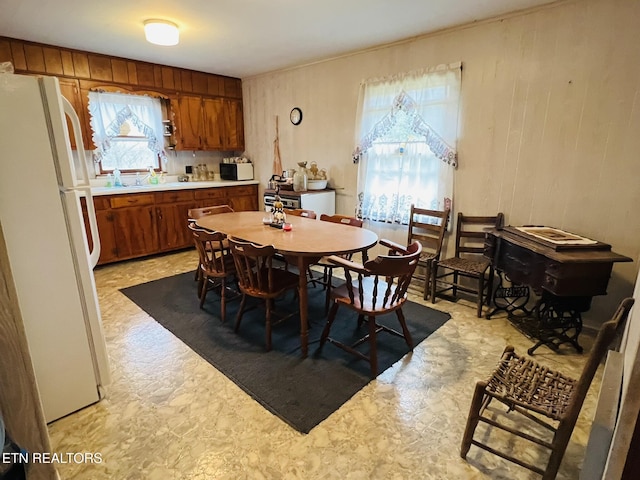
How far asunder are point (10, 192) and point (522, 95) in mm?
3580

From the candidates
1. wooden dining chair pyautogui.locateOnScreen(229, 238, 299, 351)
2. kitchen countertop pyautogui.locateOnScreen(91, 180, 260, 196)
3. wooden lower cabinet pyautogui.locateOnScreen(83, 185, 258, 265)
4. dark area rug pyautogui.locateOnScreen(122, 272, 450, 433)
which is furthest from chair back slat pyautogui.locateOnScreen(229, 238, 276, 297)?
wooden lower cabinet pyautogui.locateOnScreen(83, 185, 258, 265)

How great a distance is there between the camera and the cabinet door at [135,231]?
4266 mm

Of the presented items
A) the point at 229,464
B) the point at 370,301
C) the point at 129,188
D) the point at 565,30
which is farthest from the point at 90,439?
the point at 565,30

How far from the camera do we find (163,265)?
14.4 feet

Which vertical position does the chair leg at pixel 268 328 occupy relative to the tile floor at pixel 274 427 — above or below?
A: above

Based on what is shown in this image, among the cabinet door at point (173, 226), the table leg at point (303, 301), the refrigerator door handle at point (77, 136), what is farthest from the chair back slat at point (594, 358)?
the cabinet door at point (173, 226)

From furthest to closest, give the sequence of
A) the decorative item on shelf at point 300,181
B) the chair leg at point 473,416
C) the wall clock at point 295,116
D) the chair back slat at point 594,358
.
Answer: the wall clock at point 295,116, the decorative item on shelf at point 300,181, the chair leg at point 473,416, the chair back slat at point 594,358

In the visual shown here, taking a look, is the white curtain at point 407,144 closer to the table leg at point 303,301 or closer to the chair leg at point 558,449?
the table leg at point 303,301

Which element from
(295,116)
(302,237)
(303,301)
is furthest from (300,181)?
(303,301)

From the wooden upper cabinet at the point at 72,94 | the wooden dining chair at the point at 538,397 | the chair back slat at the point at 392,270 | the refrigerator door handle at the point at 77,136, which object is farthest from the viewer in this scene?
the wooden upper cabinet at the point at 72,94

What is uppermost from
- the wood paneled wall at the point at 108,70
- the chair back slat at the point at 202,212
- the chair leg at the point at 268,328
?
the wood paneled wall at the point at 108,70

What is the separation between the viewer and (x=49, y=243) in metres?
1.70

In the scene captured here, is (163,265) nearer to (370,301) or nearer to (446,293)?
(370,301)

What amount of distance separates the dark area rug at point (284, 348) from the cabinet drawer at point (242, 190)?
2.11 metres
